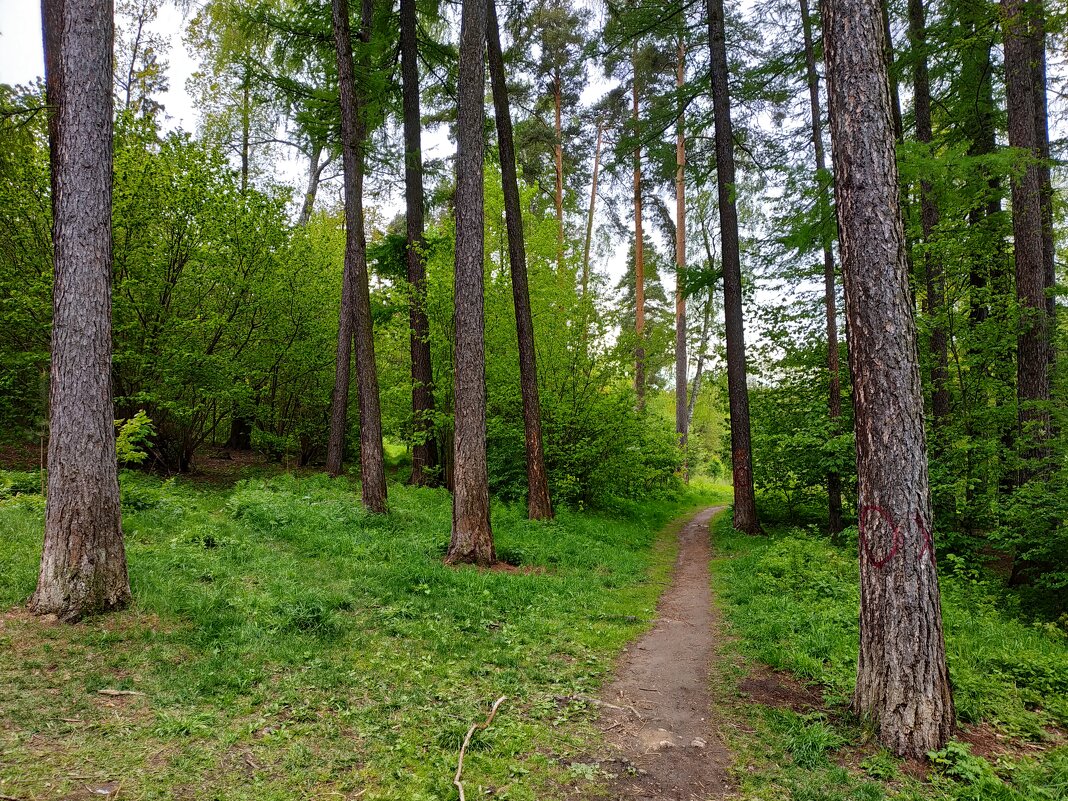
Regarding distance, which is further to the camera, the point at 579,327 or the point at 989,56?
the point at 579,327

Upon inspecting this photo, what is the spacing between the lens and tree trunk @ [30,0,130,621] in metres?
4.80

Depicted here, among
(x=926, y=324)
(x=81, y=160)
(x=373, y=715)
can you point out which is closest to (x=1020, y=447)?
(x=926, y=324)

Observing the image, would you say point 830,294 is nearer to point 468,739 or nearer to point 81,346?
point 468,739

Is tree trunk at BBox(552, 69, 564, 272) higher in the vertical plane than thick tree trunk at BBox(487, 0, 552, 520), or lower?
higher

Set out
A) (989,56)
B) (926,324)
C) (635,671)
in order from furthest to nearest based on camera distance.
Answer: (989,56) < (926,324) < (635,671)

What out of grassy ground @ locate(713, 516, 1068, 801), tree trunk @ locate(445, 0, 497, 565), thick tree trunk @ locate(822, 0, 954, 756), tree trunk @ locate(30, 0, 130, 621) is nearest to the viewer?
grassy ground @ locate(713, 516, 1068, 801)

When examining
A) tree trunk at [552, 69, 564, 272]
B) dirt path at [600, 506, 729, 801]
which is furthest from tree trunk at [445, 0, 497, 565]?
tree trunk at [552, 69, 564, 272]

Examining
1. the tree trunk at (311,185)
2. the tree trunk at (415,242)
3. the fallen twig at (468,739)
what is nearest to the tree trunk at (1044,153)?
the fallen twig at (468,739)

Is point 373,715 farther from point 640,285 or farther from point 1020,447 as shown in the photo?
point 640,285

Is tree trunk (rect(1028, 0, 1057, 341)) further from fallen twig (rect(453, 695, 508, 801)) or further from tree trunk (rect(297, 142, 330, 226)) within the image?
tree trunk (rect(297, 142, 330, 226))

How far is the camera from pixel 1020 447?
8.19 metres

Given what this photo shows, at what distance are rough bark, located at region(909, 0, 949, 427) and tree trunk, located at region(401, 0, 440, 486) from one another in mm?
10020

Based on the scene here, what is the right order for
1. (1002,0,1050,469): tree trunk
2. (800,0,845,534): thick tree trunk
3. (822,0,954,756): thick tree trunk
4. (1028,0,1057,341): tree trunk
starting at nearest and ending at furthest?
(822,0,954,756): thick tree trunk
(1002,0,1050,469): tree trunk
(1028,0,1057,341): tree trunk
(800,0,845,534): thick tree trunk

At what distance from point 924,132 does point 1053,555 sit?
26.4 feet
